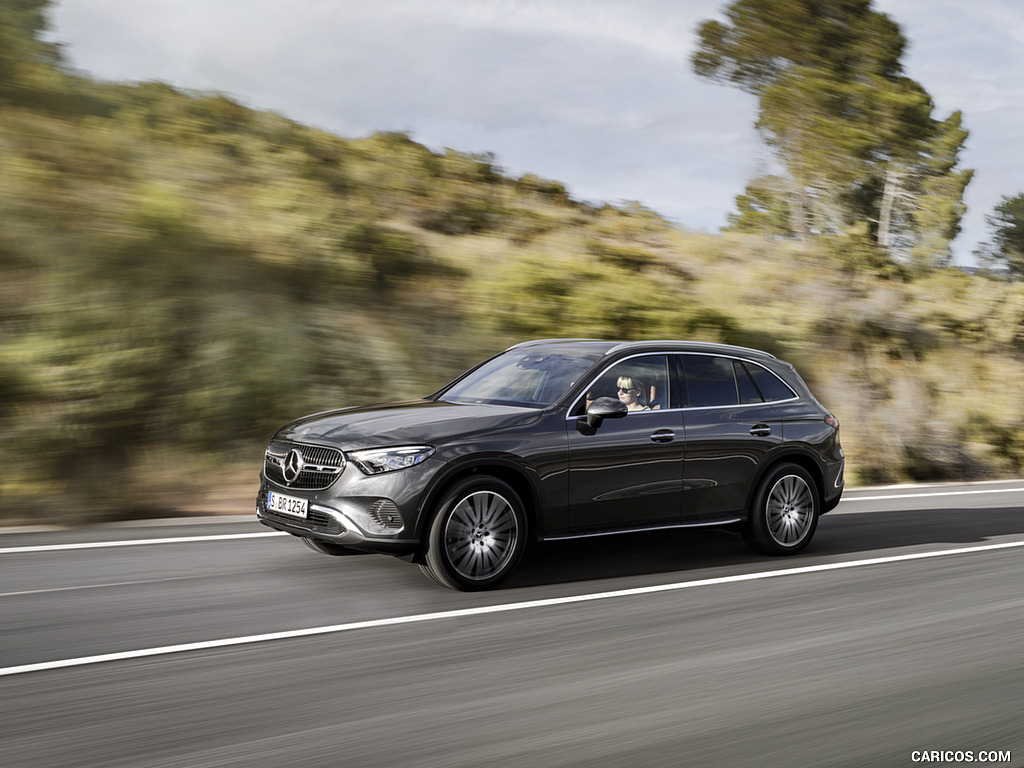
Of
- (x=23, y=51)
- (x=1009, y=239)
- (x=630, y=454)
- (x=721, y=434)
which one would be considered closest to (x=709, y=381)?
(x=721, y=434)

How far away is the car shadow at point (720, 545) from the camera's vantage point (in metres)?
7.55

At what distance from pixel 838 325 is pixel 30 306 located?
14.1 meters

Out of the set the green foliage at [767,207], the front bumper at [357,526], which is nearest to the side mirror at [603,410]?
the front bumper at [357,526]

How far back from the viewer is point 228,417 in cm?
1169

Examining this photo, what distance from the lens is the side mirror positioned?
705cm

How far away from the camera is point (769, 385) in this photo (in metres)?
8.51

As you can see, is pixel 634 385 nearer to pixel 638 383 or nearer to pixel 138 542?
pixel 638 383

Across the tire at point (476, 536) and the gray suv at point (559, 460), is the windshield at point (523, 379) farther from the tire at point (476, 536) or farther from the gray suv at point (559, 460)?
the tire at point (476, 536)

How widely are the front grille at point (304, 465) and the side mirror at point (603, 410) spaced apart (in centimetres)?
175

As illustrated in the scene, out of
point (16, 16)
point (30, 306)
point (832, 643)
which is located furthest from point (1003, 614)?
point (16, 16)

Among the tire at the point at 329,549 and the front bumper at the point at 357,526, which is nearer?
the front bumper at the point at 357,526

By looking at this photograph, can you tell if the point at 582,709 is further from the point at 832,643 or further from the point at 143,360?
the point at 143,360

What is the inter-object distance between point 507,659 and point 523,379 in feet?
Answer: 9.06

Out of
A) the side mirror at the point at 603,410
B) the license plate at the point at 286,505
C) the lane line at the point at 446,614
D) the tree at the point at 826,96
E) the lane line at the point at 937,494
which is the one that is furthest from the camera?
the tree at the point at 826,96
